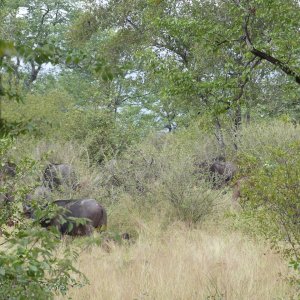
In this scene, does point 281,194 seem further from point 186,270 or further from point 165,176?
point 165,176

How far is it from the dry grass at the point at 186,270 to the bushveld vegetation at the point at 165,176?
0.08 ft

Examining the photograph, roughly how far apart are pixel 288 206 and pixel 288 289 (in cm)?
119

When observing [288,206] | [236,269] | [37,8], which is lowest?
[236,269]

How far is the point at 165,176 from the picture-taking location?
11.6 m

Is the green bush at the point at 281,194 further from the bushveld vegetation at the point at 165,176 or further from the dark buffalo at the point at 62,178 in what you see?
the dark buffalo at the point at 62,178

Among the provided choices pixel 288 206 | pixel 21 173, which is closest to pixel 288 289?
pixel 288 206

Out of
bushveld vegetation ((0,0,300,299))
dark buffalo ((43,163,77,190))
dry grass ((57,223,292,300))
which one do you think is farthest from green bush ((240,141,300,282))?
→ dark buffalo ((43,163,77,190))

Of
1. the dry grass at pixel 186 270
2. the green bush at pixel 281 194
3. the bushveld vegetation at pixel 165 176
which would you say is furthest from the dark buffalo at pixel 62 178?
the green bush at pixel 281 194

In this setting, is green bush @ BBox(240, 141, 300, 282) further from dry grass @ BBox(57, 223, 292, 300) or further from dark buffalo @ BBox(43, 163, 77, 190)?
dark buffalo @ BBox(43, 163, 77, 190)

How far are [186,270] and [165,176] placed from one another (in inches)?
184

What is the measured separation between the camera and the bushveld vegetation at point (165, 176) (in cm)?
312

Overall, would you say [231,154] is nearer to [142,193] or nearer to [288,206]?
[142,193]

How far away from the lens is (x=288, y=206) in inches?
233

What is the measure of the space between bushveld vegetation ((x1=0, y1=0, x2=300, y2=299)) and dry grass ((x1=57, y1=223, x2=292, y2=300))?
3 cm
